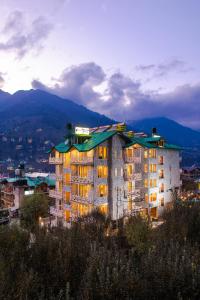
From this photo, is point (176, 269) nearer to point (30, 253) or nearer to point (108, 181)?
point (30, 253)

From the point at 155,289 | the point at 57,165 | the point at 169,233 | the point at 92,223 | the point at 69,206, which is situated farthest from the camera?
the point at 57,165

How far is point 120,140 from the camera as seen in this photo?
49250 millimetres

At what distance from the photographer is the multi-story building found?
149 ft

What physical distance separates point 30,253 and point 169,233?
52.5 feet

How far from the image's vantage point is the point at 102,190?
46156 millimetres

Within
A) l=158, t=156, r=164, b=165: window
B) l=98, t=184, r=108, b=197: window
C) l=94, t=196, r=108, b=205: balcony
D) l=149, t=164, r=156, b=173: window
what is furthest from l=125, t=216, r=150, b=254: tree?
l=158, t=156, r=164, b=165: window

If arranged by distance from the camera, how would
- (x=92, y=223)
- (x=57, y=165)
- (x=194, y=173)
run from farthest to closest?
(x=194, y=173)
(x=57, y=165)
(x=92, y=223)

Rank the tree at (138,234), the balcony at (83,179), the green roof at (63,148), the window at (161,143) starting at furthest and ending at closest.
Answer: the window at (161,143)
the green roof at (63,148)
the balcony at (83,179)
the tree at (138,234)

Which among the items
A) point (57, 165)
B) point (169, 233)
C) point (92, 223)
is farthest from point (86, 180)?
point (169, 233)

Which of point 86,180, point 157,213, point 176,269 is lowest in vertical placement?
point 157,213

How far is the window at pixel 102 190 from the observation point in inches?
1796

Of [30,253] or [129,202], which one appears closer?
[30,253]

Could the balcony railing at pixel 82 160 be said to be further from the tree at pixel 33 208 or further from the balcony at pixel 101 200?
the tree at pixel 33 208

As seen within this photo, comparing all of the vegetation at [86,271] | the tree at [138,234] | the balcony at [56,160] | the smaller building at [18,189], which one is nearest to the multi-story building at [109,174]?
the balcony at [56,160]
